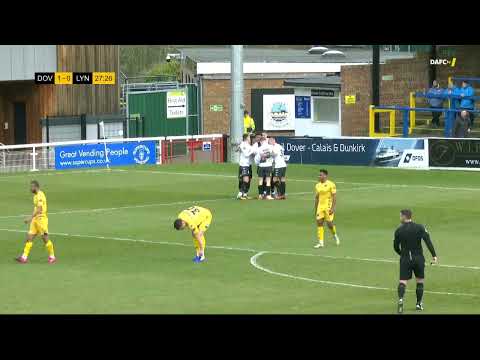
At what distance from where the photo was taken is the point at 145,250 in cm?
Result: 2862

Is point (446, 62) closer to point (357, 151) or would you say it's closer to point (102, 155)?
point (357, 151)

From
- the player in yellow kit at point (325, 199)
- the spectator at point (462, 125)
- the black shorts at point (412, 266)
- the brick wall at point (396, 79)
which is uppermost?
the brick wall at point (396, 79)

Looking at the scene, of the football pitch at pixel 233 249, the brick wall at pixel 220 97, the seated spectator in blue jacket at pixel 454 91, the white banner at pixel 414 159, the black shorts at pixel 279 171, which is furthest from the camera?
the brick wall at pixel 220 97

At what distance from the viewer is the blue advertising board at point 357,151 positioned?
162 feet

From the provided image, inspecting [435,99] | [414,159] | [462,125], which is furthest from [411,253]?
[435,99]

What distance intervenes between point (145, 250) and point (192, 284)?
5.30 metres

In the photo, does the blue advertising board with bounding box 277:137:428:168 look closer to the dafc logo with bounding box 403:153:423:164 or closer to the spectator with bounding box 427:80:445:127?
the dafc logo with bounding box 403:153:423:164

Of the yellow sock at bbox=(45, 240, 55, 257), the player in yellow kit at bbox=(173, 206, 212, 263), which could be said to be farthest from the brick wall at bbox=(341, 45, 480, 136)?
the player in yellow kit at bbox=(173, 206, 212, 263)

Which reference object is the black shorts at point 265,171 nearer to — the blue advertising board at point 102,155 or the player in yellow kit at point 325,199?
the player in yellow kit at point 325,199

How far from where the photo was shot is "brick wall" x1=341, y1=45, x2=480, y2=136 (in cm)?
6103

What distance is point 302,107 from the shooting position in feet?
209

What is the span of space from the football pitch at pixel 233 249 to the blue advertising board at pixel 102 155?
16.6ft

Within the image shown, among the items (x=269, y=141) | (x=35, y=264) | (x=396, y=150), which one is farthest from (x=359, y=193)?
(x=35, y=264)

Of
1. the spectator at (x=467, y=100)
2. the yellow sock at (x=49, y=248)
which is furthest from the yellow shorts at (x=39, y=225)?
the spectator at (x=467, y=100)
